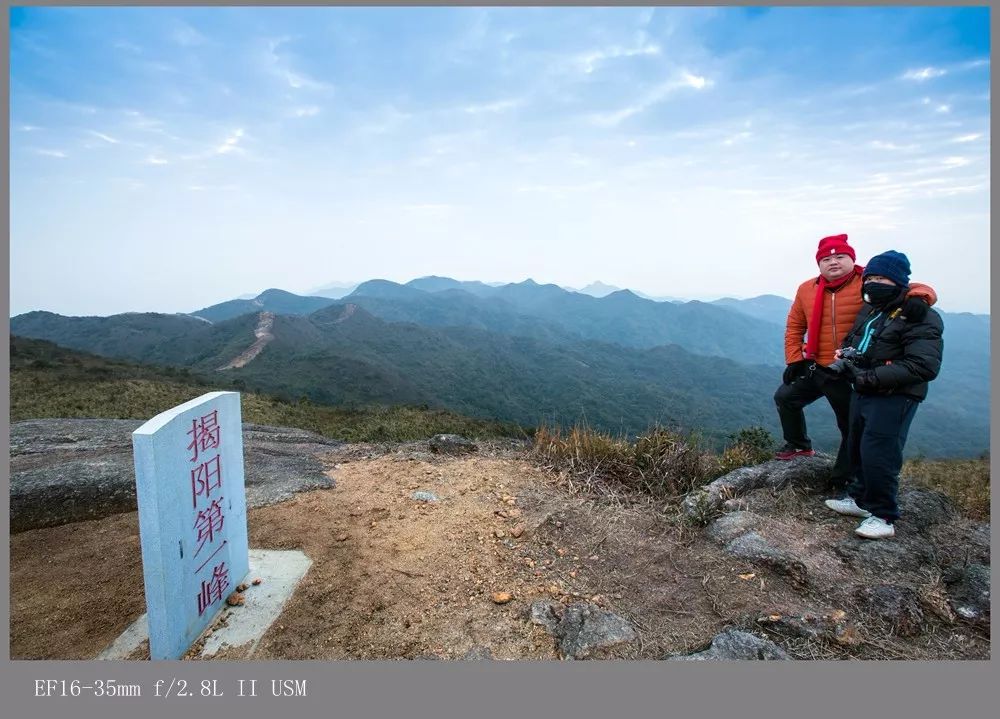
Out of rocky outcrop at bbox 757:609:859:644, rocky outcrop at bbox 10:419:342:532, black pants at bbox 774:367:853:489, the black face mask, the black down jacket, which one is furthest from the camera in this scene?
rocky outcrop at bbox 10:419:342:532

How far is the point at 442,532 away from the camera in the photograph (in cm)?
396

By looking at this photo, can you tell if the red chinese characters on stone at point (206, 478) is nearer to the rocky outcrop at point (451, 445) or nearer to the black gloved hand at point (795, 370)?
the rocky outcrop at point (451, 445)

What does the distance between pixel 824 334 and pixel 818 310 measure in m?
0.19

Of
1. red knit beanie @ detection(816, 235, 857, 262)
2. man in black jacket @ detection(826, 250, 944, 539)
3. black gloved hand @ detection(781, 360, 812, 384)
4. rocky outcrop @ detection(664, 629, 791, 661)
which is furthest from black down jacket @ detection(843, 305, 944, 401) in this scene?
rocky outcrop @ detection(664, 629, 791, 661)

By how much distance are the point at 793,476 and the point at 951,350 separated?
21053 cm

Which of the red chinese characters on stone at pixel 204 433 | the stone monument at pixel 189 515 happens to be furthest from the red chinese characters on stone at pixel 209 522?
the red chinese characters on stone at pixel 204 433

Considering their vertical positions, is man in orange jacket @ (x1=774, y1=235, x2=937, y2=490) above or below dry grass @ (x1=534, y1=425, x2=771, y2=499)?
above

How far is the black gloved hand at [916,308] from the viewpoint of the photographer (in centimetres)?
308

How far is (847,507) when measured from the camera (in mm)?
3807

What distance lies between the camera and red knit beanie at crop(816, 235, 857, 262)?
12.0 feet

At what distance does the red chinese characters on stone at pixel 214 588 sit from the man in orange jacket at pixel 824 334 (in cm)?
422

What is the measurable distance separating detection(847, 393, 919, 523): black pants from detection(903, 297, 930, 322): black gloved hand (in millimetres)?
493

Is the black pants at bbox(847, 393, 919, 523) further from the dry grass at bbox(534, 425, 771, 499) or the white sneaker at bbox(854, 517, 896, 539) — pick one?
the dry grass at bbox(534, 425, 771, 499)

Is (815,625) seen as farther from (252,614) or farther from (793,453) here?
(252,614)
